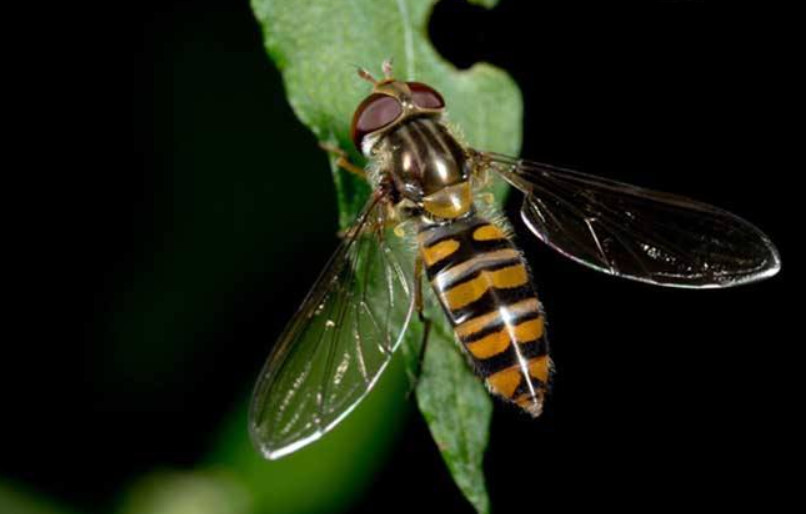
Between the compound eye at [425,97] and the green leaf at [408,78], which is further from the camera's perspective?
the compound eye at [425,97]

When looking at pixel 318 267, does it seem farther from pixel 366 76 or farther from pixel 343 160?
pixel 366 76

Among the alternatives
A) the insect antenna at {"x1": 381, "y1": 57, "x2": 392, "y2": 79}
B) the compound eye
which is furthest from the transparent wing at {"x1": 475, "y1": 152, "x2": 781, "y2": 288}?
the insect antenna at {"x1": 381, "y1": 57, "x2": 392, "y2": 79}

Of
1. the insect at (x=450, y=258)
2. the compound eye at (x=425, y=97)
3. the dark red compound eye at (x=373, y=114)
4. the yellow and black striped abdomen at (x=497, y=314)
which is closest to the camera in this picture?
the insect at (x=450, y=258)

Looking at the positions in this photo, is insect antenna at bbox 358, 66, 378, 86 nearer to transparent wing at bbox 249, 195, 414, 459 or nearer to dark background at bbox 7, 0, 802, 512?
transparent wing at bbox 249, 195, 414, 459

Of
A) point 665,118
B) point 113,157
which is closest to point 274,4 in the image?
point 113,157

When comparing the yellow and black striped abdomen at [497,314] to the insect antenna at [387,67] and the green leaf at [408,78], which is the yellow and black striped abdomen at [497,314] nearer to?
the green leaf at [408,78]

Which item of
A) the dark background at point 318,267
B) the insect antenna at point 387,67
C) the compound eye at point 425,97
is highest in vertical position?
the insect antenna at point 387,67

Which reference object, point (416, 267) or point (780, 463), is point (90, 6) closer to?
point (416, 267)

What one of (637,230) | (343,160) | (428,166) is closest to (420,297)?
(428,166)

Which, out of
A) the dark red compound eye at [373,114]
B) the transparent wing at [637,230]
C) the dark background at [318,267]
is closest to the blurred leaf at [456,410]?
the transparent wing at [637,230]
